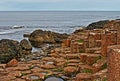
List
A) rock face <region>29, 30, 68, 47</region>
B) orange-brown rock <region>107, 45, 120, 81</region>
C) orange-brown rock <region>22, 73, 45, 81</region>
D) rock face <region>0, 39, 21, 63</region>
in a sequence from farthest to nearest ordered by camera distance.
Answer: rock face <region>29, 30, 68, 47</region> < rock face <region>0, 39, 21, 63</region> < orange-brown rock <region>22, 73, 45, 81</region> < orange-brown rock <region>107, 45, 120, 81</region>

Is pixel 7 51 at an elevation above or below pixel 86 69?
below

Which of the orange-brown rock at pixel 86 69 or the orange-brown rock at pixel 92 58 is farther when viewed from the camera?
the orange-brown rock at pixel 92 58

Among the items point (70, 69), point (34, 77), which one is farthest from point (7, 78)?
point (70, 69)

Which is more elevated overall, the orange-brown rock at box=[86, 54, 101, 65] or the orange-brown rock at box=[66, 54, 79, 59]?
the orange-brown rock at box=[86, 54, 101, 65]

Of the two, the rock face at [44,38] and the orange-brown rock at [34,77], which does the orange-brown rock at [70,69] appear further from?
the rock face at [44,38]

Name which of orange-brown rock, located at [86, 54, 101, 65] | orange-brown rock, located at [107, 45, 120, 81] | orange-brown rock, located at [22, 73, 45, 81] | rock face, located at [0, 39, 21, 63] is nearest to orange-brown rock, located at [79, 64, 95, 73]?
orange-brown rock, located at [86, 54, 101, 65]

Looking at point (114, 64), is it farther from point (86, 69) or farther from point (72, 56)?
point (72, 56)

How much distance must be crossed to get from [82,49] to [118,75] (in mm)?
10408

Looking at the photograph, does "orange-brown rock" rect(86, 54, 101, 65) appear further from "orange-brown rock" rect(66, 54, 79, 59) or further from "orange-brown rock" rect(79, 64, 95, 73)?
"orange-brown rock" rect(66, 54, 79, 59)

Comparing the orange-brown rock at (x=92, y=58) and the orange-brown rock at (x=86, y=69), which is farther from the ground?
the orange-brown rock at (x=92, y=58)

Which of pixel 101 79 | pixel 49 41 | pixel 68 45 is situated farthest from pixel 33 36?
pixel 101 79

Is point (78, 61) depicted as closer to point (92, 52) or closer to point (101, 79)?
point (92, 52)

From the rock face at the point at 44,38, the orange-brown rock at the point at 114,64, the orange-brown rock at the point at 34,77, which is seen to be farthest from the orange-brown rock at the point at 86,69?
the rock face at the point at 44,38

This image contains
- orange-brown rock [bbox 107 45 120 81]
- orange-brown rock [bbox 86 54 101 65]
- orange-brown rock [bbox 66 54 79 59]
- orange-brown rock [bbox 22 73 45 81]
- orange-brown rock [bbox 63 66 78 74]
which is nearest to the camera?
orange-brown rock [bbox 107 45 120 81]
